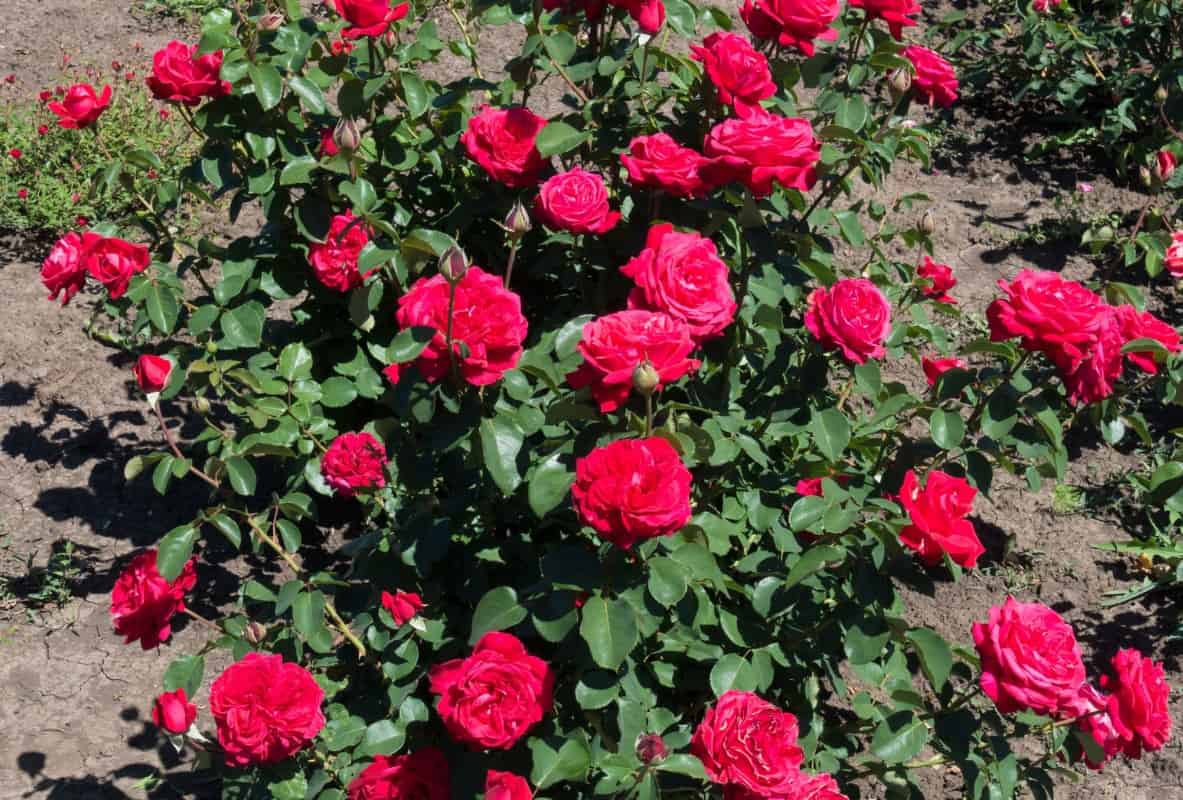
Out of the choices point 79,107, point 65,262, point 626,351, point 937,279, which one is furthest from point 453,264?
point 937,279

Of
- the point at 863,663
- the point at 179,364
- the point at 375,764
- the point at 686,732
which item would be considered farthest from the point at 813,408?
the point at 179,364

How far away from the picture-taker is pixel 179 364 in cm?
231

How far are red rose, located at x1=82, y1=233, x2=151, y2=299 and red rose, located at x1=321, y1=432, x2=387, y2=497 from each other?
1.99ft

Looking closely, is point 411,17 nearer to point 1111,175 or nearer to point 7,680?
point 7,680

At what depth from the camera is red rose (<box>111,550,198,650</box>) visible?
197cm

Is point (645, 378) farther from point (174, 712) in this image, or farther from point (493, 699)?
point (174, 712)

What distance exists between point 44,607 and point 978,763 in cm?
237

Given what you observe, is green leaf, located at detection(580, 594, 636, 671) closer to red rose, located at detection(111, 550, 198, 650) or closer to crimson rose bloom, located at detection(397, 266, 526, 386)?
crimson rose bloom, located at detection(397, 266, 526, 386)

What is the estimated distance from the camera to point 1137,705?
1.65 m

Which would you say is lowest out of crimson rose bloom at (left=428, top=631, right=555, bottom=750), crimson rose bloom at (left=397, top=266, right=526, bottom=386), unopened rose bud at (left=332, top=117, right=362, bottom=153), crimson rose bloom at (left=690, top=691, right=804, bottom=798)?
crimson rose bloom at (left=690, top=691, right=804, bottom=798)

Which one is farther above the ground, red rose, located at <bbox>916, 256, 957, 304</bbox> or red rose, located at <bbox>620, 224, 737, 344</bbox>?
red rose, located at <bbox>620, 224, 737, 344</bbox>

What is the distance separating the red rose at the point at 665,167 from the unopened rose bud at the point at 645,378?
521mm

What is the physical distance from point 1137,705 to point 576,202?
1.20 m

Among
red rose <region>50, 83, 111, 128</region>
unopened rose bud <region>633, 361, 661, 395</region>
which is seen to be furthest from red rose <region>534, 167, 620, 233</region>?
red rose <region>50, 83, 111, 128</region>
